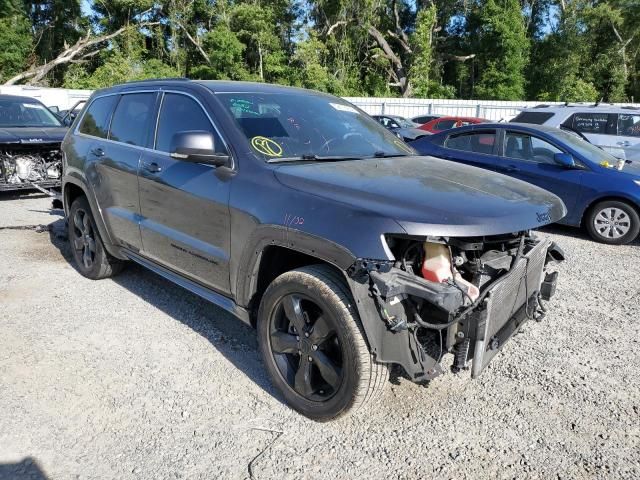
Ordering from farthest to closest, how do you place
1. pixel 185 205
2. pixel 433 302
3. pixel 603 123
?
pixel 603 123
pixel 185 205
pixel 433 302

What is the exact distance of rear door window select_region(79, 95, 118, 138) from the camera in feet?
15.7

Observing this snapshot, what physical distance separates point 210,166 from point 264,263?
77 centimetres

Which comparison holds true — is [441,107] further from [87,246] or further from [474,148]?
[87,246]

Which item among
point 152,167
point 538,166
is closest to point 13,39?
point 538,166

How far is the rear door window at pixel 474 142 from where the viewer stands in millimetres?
7918

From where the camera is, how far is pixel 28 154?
8.55 m

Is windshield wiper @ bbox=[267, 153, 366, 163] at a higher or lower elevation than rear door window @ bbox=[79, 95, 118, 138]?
lower

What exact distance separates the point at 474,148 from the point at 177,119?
214 inches

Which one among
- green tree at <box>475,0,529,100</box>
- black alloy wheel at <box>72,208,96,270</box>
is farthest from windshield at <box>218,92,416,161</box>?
green tree at <box>475,0,529,100</box>

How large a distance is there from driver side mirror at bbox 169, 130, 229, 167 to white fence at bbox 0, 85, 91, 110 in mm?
18202

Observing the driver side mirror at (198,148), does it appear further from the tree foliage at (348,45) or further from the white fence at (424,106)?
the tree foliage at (348,45)

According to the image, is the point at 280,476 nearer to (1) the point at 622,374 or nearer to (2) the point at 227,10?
(1) the point at 622,374

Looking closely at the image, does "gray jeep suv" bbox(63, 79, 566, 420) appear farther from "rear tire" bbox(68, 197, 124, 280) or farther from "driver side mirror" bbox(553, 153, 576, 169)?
"driver side mirror" bbox(553, 153, 576, 169)

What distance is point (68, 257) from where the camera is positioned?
595 cm
